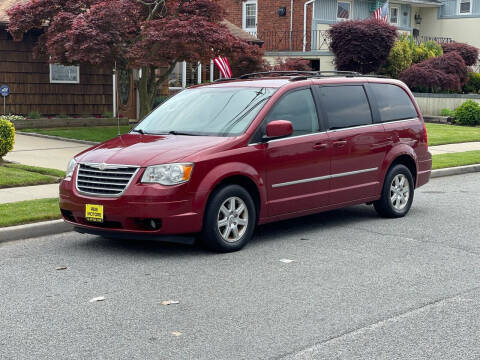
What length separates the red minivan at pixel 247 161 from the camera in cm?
738

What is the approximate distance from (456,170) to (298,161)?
7.70 m

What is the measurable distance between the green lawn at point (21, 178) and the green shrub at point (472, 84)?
23853 millimetres

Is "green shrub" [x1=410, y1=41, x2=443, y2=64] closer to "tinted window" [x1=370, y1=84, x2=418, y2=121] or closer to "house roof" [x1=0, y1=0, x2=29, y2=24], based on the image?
"house roof" [x1=0, y1=0, x2=29, y2=24]

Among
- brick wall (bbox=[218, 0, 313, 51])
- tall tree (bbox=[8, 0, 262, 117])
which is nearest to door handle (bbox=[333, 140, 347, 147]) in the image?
tall tree (bbox=[8, 0, 262, 117])

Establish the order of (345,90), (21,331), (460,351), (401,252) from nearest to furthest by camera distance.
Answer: (460,351) → (21,331) → (401,252) → (345,90)

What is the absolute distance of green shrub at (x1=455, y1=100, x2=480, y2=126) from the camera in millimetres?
26531

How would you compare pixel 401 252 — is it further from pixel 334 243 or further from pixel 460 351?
pixel 460 351

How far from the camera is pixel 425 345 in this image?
500cm

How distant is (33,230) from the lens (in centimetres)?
852

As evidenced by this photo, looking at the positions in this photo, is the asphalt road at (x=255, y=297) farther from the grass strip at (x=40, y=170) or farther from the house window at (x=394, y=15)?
the house window at (x=394, y=15)

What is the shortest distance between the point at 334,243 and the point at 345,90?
2.12 m

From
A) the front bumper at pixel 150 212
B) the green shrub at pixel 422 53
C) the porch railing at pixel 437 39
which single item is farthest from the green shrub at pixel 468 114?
the front bumper at pixel 150 212

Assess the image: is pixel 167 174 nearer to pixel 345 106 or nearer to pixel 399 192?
pixel 345 106

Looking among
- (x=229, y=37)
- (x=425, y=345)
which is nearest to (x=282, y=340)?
(x=425, y=345)
